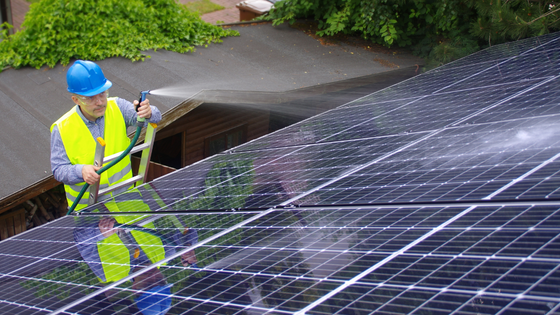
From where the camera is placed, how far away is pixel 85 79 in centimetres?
511

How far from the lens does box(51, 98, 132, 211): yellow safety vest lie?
207 inches

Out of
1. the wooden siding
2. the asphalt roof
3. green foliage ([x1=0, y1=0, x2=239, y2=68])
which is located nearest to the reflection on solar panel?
the asphalt roof

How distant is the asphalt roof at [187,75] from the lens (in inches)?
291

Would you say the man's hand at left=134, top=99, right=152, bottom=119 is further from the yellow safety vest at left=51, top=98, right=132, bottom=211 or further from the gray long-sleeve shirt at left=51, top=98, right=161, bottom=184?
the yellow safety vest at left=51, top=98, right=132, bottom=211

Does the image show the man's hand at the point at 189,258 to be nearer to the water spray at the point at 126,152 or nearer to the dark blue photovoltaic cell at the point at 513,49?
the water spray at the point at 126,152

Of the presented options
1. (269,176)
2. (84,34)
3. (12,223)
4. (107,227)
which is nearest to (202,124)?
(84,34)

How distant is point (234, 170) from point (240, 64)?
5.85 m

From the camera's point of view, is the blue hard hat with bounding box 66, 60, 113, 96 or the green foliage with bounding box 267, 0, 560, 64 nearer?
the blue hard hat with bounding box 66, 60, 113, 96

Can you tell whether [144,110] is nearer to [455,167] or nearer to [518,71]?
[455,167]

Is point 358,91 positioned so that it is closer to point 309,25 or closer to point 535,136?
point 309,25

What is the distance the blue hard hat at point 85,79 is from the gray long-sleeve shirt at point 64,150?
12.0 inches

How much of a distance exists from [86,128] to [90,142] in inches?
6.7

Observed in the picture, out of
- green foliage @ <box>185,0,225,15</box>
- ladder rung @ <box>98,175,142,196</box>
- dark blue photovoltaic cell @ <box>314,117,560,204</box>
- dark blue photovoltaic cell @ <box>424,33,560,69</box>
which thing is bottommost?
ladder rung @ <box>98,175,142,196</box>

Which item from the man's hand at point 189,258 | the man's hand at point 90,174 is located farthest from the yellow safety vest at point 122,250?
the man's hand at point 90,174
